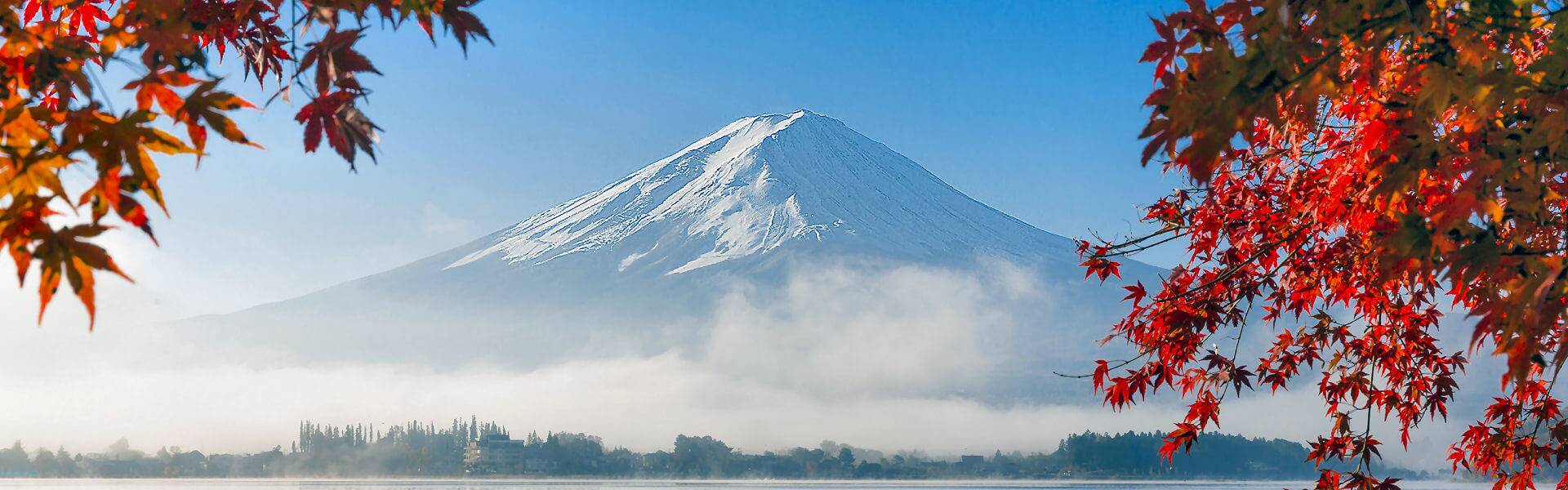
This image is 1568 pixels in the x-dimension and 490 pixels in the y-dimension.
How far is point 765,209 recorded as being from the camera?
142000 millimetres

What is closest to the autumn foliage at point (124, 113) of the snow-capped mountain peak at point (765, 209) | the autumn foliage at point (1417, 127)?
the autumn foliage at point (1417, 127)

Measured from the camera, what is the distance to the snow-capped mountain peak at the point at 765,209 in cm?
12988

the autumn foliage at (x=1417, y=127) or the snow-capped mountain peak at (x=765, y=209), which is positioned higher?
the snow-capped mountain peak at (x=765, y=209)

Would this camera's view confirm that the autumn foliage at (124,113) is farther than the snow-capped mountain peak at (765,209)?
No

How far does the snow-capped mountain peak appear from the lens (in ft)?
426

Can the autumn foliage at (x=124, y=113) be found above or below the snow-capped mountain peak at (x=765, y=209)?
below

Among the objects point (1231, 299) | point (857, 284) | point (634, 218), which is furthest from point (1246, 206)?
point (857, 284)

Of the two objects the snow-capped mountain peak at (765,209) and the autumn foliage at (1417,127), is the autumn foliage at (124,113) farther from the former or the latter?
the snow-capped mountain peak at (765,209)

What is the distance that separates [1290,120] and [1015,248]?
148 m

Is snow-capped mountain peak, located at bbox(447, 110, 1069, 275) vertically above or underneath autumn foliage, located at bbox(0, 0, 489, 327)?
above

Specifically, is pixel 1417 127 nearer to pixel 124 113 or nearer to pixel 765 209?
pixel 124 113

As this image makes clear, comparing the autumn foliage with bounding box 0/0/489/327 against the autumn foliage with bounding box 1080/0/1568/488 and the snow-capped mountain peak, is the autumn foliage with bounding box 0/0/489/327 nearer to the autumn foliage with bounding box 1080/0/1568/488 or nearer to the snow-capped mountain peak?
the autumn foliage with bounding box 1080/0/1568/488

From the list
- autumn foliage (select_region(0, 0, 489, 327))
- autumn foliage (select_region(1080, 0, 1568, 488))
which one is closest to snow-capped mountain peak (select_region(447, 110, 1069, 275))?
autumn foliage (select_region(1080, 0, 1568, 488))

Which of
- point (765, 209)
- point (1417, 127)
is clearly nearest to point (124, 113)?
point (1417, 127)
